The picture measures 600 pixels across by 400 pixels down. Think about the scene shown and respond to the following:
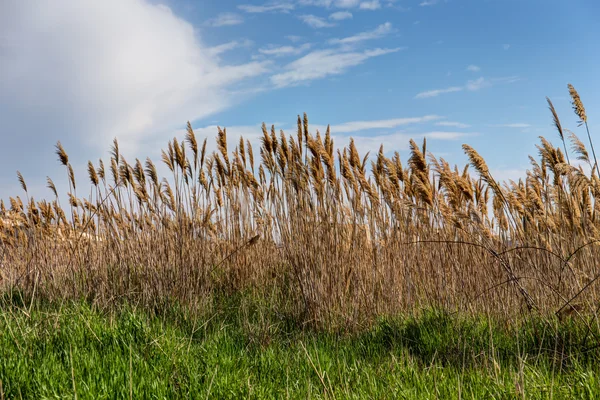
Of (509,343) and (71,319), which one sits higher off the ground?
(71,319)

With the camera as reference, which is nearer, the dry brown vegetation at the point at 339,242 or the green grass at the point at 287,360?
the green grass at the point at 287,360

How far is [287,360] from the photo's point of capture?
371cm

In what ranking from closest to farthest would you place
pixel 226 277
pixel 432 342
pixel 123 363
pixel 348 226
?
pixel 123 363
pixel 432 342
pixel 348 226
pixel 226 277

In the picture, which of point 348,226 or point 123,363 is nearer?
point 123,363

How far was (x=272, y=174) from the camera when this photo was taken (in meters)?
5.44

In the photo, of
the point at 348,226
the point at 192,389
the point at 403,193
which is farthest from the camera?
the point at 403,193

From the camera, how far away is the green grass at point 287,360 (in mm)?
2943

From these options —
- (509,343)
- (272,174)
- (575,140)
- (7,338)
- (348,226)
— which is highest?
(272,174)

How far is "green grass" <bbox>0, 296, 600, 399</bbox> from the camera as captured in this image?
2943 millimetres

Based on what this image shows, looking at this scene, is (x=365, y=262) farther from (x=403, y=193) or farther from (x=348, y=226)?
(x=403, y=193)

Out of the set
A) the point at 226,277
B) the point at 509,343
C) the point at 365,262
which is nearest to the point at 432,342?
the point at 509,343

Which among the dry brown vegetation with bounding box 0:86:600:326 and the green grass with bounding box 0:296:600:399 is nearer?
the green grass with bounding box 0:296:600:399

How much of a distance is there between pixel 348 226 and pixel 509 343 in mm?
1888

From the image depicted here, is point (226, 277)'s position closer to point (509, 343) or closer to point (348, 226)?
point (348, 226)
